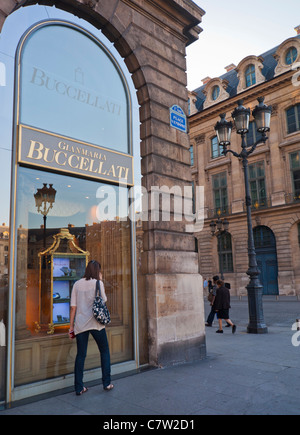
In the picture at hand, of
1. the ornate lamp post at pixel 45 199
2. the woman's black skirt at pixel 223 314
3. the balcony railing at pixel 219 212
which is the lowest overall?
the woman's black skirt at pixel 223 314

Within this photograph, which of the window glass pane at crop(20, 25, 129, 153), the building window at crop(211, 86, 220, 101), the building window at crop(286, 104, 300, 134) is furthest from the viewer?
the building window at crop(211, 86, 220, 101)

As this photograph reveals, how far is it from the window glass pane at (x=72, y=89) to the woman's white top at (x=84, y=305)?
2.52m

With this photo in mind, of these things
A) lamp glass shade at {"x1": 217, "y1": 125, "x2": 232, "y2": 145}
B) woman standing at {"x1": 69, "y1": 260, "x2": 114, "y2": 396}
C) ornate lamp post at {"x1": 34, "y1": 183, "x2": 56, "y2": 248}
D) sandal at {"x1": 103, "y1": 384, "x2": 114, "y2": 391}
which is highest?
lamp glass shade at {"x1": 217, "y1": 125, "x2": 232, "y2": 145}

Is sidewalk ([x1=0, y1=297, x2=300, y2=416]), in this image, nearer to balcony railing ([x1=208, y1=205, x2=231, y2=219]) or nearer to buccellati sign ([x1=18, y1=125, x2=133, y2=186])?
buccellati sign ([x1=18, y1=125, x2=133, y2=186])

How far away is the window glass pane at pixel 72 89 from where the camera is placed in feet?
18.2

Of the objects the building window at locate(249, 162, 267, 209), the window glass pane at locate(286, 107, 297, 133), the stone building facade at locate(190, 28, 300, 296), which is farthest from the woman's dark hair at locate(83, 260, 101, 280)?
the window glass pane at locate(286, 107, 297, 133)

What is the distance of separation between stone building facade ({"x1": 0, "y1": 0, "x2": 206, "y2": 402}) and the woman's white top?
2.64 feet

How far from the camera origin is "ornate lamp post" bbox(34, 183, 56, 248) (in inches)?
224

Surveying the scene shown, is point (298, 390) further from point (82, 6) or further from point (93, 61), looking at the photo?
point (82, 6)

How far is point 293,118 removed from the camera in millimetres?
28906

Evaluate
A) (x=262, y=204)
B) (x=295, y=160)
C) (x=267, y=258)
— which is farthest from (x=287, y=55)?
(x=267, y=258)

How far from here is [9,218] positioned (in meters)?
4.98

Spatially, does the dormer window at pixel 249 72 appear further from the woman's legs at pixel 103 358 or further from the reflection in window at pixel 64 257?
the woman's legs at pixel 103 358

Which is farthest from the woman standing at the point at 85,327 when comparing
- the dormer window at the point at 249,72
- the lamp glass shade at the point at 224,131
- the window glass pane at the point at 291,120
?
the dormer window at the point at 249,72
